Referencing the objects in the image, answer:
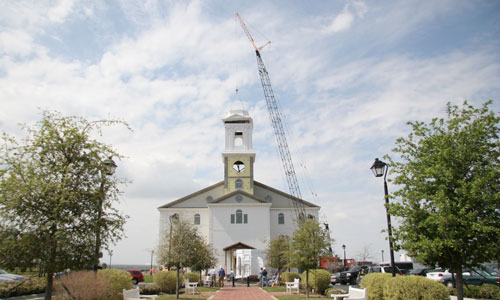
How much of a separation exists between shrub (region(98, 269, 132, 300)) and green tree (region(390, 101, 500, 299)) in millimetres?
10867

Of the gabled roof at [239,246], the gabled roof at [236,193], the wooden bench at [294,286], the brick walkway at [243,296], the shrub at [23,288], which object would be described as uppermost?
the gabled roof at [236,193]

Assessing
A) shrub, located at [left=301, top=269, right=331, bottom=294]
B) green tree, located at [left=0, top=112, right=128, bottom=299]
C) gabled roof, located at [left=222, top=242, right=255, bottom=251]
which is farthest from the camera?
gabled roof, located at [left=222, top=242, right=255, bottom=251]

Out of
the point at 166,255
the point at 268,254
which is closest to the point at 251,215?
the point at 268,254

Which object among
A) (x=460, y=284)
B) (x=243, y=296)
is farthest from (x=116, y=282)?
(x=460, y=284)

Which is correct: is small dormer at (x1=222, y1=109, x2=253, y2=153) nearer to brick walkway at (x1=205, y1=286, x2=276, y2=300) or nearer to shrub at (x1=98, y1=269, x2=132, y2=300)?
brick walkway at (x1=205, y1=286, x2=276, y2=300)

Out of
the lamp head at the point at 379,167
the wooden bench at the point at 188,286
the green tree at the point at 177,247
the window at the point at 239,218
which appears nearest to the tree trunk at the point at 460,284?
the lamp head at the point at 379,167

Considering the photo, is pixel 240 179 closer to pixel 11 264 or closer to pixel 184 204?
pixel 184 204

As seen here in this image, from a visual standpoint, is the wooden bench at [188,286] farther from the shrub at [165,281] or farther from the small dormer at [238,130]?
the small dormer at [238,130]

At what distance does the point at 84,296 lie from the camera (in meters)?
14.1

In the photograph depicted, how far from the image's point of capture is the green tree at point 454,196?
44.1 ft

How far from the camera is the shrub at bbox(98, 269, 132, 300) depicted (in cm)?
1588

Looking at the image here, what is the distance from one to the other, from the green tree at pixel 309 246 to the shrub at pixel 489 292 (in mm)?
8481

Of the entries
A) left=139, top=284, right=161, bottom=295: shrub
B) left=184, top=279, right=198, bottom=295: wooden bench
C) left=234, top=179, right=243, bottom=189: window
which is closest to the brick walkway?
left=184, top=279, right=198, bottom=295: wooden bench

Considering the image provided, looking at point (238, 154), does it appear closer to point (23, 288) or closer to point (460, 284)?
point (23, 288)
